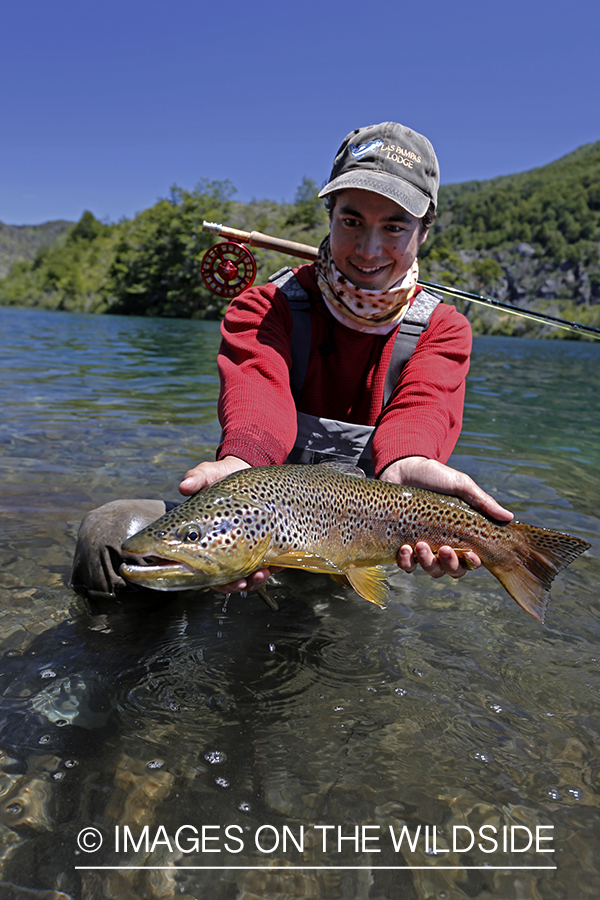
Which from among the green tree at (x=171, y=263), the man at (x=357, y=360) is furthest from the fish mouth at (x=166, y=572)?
the green tree at (x=171, y=263)

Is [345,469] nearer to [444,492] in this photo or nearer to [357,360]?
[444,492]

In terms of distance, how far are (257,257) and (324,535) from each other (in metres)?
59.8

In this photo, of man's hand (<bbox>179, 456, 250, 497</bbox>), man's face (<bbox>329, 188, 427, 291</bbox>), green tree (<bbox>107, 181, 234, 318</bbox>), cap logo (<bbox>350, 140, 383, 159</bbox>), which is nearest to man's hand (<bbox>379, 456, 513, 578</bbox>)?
man's hand (<bbox>179, 456, 250, 497</bbox>)

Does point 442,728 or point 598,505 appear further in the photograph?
point 598,505

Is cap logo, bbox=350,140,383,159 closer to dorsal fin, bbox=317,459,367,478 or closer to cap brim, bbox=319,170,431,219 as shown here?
cap brim, bbox=319,170,431,219

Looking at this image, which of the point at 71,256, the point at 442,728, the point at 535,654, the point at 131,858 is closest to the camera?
the point at 131,858

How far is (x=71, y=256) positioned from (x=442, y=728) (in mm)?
126536

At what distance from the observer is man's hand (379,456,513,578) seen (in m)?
2.91

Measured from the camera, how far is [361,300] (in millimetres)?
3535

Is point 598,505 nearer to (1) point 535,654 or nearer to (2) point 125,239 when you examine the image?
(1) point 535,654

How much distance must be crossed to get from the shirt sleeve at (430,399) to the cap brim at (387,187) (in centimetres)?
83

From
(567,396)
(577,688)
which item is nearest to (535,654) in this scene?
Answer: (577,688)

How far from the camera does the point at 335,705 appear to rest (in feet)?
9.66

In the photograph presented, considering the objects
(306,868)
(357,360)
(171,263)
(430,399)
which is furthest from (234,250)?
(171,263)
